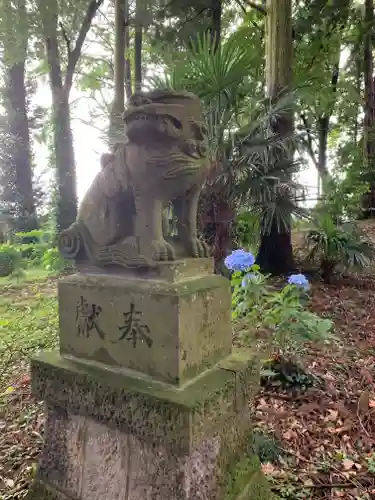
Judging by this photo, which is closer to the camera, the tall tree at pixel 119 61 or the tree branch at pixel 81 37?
the tall tree at pixel 119 61

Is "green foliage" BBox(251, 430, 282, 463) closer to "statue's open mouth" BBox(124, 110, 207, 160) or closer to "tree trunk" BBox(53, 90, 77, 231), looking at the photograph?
"statue's open mouth" BBox(124, 110, 207, 160)

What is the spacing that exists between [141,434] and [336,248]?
4.13 m

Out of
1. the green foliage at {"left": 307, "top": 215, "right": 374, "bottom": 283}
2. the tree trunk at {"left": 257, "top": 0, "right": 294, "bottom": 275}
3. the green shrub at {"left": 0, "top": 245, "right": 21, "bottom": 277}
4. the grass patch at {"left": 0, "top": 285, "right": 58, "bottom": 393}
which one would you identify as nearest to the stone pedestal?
the grass patch at {"left": 0, "top": 285, "right": 58, "bottom": 393}

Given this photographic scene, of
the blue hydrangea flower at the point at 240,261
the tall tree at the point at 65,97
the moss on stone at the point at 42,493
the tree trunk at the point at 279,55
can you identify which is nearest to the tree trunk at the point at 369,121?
the tree trunk at the point at 279,55

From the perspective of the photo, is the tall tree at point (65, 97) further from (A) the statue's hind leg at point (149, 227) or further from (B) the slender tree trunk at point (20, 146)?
(A) the statue's hind leg at point (149, 227)

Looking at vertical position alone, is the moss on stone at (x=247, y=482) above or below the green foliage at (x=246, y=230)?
below

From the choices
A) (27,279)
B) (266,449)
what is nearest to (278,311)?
(266,449)

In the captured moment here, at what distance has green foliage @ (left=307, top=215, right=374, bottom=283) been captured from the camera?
15.8ft

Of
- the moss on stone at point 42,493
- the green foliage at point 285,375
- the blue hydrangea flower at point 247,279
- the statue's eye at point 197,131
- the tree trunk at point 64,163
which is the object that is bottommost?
the moss on stone at point 42,493

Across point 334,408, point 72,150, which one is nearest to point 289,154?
point 334,408

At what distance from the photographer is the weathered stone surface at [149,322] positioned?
1.31 meters

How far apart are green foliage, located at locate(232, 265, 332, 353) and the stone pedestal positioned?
107 cm

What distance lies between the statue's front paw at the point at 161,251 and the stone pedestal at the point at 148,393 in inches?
1.5

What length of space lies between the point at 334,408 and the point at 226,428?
1215mm
